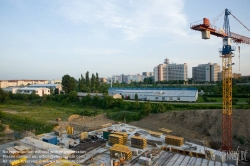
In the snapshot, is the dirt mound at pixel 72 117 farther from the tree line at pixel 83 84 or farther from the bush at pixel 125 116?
the tree line at pixel 83 84

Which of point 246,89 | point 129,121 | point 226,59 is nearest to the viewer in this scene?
point 226,59

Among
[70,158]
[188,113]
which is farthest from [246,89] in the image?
[70,158]

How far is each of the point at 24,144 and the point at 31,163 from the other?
222 centimetres

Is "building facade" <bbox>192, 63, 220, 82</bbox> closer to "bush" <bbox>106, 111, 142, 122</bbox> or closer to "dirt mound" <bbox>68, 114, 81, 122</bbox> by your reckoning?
"bush" <bbox>106, 111, 142, 122</bbox>

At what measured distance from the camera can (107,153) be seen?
8.75 m

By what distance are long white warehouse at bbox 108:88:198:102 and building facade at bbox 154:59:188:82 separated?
3597cm

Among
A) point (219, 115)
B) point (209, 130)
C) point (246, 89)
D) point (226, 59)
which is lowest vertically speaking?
point (209, 130)

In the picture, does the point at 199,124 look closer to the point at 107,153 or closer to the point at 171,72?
the point at 107,153

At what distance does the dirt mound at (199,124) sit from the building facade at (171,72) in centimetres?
4826

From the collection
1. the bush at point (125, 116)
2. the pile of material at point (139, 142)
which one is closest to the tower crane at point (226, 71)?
the pile of material at point (139, 142)

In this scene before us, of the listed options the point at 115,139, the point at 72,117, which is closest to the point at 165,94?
the point at 72,117

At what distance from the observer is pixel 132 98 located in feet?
102

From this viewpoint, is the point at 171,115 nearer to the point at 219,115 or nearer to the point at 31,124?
the point at 219,115

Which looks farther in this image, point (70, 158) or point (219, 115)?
point (219, 115)
